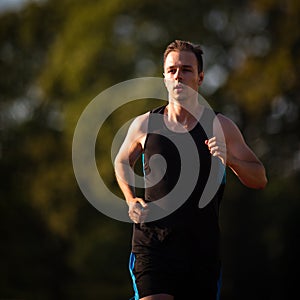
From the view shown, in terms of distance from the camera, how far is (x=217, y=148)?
516 centimetres

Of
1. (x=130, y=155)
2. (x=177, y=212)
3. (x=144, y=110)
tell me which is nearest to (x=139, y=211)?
(x=177, y=212)

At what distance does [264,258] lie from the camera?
2186 centimetres

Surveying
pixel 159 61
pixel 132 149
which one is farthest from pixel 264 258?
pixel 132 149

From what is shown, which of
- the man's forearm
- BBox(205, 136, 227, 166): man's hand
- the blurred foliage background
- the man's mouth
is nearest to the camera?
BBox(205, 136, 227, 166): man's hand

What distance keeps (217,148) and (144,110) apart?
54.6 feet

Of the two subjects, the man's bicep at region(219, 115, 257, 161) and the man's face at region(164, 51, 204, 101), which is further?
the man's face at region(164, 51, 204, 101)

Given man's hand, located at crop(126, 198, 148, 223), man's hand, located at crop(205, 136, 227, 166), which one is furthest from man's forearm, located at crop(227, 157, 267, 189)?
man's hand, located at crop(126, 198, 148, 223)

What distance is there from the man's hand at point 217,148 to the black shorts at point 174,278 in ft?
2.53

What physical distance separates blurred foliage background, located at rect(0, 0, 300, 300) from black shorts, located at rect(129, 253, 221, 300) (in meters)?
15.3

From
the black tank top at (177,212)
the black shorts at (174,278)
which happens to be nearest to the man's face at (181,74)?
the black tank top at (177,212)

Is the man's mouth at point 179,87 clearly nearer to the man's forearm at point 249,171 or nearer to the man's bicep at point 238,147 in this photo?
the man's bicep at point 238,147

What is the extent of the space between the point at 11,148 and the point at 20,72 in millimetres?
3006

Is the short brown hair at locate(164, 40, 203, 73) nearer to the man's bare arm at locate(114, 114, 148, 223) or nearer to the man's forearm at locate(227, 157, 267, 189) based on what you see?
the man's bare arm at locate(114, 114, 148, 223)

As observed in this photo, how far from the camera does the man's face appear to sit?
5.62 m
